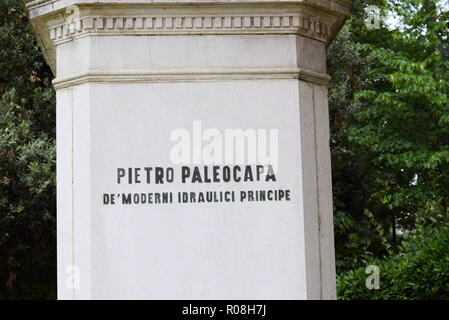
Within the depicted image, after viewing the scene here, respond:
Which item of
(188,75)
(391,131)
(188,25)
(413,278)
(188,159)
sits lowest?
(413,278)

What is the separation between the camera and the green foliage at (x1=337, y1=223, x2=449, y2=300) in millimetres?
10641

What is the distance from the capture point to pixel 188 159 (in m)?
5.21

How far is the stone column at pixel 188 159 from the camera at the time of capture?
5.14m

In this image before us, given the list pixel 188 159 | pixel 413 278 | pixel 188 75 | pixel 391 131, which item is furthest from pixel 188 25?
pixel 391 131

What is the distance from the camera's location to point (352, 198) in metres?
16.5

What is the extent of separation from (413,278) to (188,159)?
22.2 ft

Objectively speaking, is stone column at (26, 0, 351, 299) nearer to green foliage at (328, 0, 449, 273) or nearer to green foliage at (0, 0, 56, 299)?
green foliage at (0, 0, 56, 299)

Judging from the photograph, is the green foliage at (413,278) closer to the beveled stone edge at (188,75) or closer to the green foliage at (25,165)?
the green foliage at (25,165)

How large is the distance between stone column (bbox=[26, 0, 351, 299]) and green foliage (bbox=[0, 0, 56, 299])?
726cm

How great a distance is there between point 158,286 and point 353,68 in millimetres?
13036

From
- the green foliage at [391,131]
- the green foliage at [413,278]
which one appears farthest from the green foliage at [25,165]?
the green foliage at [391,131]

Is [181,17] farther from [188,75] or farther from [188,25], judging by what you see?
[188,75]

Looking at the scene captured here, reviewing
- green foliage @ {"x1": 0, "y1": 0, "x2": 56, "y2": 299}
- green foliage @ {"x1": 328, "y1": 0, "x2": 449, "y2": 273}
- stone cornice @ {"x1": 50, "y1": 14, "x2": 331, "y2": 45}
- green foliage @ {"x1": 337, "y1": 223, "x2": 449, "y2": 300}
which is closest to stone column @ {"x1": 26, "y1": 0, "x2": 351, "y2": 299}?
stone cornice @ {"x1": 50, "y1": 14, "x2": 331, "y2": 45}
